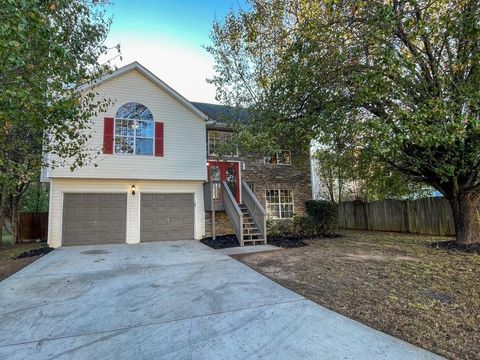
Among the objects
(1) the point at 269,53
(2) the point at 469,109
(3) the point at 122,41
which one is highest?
(1) the point at 269,53

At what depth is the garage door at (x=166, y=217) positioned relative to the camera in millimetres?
11914

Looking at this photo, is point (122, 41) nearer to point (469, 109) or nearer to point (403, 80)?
point (403, 80)

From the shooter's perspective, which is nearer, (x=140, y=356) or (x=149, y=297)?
(x=140, y=356)

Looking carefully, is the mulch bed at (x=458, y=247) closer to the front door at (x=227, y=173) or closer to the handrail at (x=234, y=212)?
the handrail at (x=234, y=212)

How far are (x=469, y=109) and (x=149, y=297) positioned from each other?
27.7ft

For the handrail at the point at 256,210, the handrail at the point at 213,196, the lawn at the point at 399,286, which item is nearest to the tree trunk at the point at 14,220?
the handrail at the point at 213,196

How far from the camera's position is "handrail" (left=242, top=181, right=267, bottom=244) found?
10367 millimetres

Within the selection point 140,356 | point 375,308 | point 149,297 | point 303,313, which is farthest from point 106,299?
point 375,308

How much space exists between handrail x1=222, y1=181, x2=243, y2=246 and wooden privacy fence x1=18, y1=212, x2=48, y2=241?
30.8 ft

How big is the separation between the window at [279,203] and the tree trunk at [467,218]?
23.6 feet

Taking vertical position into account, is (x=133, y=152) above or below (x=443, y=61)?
below

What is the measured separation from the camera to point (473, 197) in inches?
344

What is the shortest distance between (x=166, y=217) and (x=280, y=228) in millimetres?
5038

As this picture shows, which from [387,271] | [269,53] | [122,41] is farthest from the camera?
[269,53]
